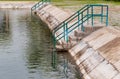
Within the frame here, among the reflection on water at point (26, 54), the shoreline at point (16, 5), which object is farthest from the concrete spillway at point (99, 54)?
the shoreline at point (16, 5)

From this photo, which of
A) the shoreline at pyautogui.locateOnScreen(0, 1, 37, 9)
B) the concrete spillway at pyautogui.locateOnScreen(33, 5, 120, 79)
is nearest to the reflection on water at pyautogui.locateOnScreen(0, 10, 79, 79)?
the concrete spillway at pyautogui.locateOnScreen(33, 5, 120, 79)

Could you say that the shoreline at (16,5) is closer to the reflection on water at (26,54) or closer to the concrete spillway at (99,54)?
the reflection on water at (26,54)

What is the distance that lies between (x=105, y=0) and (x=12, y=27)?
42.1 meters

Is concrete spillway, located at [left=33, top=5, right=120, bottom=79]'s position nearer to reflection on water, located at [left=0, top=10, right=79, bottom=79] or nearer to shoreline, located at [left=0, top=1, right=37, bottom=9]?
reflection on water, located at [left=0, top=10, right=79, bottom=79]

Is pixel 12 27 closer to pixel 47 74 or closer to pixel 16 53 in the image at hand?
pixel 16 53

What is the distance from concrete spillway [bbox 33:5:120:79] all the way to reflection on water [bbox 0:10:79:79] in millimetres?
1599

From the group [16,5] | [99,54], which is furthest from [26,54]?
[16,5]

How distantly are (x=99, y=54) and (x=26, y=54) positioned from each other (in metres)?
7.99

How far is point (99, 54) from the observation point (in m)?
25.6

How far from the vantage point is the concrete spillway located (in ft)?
70.6

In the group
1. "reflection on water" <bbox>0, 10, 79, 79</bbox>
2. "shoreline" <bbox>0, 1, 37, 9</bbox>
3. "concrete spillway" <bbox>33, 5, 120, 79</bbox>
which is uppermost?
"concrete spillway" <bbox>33, 5, 120, 79</bbox>

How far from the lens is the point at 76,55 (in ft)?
96.8

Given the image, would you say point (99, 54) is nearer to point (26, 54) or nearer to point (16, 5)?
point (26, 54)

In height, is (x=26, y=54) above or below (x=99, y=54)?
below
